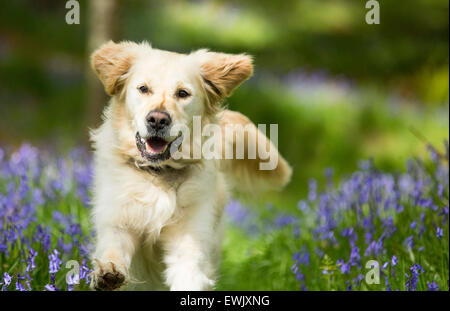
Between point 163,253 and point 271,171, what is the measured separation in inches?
49.0

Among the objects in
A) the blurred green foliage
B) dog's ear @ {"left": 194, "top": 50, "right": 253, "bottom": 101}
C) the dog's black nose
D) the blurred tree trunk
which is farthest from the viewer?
the blurred green foliage

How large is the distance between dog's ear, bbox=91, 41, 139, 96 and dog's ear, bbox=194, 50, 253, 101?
399mm

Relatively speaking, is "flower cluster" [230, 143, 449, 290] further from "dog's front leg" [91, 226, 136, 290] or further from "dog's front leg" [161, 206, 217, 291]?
"dog's front leg" [91, 226, 136, 290]

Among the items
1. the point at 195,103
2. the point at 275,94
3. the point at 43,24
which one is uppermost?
the point at 43,24

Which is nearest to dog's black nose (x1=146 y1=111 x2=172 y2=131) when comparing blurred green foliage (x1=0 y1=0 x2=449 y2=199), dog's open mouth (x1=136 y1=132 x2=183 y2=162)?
dog's open mouth (x1=136 y1=132 x2=183 y2=162)

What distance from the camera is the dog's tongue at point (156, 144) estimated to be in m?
3.36

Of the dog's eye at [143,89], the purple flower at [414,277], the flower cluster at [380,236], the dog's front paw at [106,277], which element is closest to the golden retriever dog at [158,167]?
the dog's eye at [143,89]

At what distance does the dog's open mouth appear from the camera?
335cm

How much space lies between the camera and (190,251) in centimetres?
338

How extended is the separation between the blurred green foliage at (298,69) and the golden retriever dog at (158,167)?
4.06 m

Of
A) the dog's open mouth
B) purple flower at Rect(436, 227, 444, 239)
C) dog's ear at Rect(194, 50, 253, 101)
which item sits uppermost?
dog's ear at Rect(194, 50, 253, 101)
